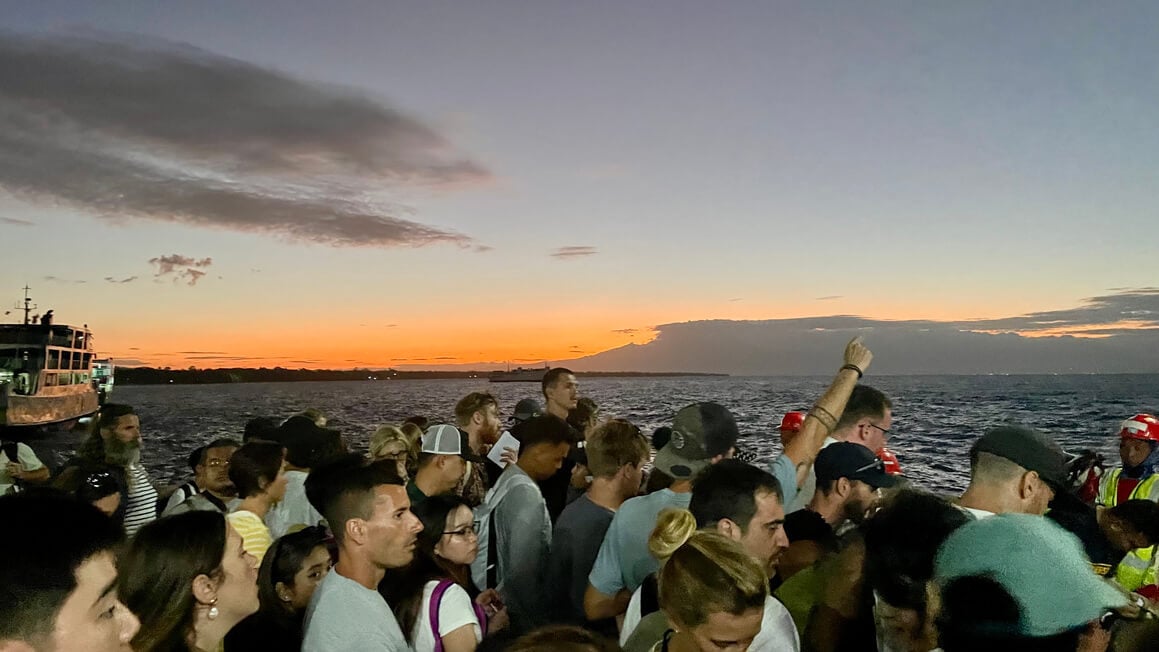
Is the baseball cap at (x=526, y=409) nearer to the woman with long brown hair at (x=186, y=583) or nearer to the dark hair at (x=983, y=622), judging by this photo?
the woman with long brown hair at (x=186, y=583)

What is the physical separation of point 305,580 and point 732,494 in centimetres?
237

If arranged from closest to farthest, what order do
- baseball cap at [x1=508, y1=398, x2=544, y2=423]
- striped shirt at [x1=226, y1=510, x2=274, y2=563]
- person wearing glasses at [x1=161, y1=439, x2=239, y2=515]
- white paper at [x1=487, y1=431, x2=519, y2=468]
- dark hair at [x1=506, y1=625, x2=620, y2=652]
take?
dark hair at [x1=506, y1=625, x2=620, y2=652], striped shirt at [x1=226, y1=510, x2=274, y2=563], person wearing glasses at [x1=161, y1=439, x2=239, y2=515], white paper at [x1=487, y1=431, x2=519, y2=468], baseball cap at [x1=508, y1=398, x2=544, y2=423]

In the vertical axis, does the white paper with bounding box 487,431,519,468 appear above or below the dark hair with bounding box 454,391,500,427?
below

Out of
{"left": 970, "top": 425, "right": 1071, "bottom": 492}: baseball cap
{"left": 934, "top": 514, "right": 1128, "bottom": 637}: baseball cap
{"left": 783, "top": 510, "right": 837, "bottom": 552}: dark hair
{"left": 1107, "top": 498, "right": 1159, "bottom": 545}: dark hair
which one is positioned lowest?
{"left": 1107, "top": 498, "right": 1159, "bottom": 545}: dark hair

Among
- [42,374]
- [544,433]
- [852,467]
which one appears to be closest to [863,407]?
[852,467]

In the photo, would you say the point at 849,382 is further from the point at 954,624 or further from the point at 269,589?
the point at 269,589

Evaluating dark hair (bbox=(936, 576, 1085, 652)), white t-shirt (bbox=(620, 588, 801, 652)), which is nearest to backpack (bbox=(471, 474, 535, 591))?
white t-shirt (bbox=(620, 588, 801, 652))

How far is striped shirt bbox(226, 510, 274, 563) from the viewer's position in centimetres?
455

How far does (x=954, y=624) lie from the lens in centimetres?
207

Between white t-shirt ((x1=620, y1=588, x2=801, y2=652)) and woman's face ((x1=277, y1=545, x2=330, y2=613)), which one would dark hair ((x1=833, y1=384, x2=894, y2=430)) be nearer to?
white t-shirt ((x1=620, y1=588, x2=801, y2=652))

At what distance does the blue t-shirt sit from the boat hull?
47158mm

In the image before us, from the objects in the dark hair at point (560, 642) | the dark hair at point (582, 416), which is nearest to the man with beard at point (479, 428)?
the dark hair at point (582, 416)

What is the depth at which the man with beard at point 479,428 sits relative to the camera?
6851 mm

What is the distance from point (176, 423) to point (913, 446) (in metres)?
64.9
